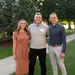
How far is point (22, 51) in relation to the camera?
7062mm

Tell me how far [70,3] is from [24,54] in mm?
32872

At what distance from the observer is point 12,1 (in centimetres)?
1994

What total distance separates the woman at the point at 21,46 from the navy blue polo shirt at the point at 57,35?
65 cm

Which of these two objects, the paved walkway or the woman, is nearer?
the woman

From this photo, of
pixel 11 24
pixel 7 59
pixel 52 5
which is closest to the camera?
pixel 7 59

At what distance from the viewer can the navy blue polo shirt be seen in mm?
6973

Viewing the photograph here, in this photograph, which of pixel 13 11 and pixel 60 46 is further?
pixel 13 11

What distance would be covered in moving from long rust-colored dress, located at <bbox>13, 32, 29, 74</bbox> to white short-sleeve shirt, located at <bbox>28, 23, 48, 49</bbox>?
17 centimetres

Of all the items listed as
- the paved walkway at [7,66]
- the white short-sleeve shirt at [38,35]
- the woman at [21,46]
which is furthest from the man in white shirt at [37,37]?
the paved walkway at [7,66]

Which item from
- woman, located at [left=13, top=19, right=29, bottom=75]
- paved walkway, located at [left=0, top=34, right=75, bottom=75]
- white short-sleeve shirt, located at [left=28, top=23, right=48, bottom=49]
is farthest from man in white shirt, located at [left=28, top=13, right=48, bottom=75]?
paved walkway, located at [left=0, top=34, right=75, bottom=75]

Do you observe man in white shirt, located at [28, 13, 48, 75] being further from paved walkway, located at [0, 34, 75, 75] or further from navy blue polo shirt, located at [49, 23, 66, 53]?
paved walkway, located at [0, 34, 75, 75]

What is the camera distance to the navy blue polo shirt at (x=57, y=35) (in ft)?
22.9

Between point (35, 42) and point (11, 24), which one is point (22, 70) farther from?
point (11, 24)

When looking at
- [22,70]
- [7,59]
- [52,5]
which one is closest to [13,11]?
[7,59]
